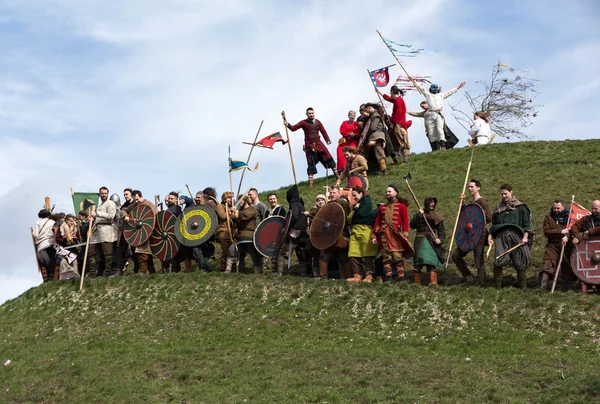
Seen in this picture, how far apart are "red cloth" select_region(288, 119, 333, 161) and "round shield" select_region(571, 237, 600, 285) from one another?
37.1ft

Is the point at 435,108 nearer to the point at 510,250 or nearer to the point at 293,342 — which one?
the point at 510,250

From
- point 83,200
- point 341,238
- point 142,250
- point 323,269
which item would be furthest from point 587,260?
point 83,200

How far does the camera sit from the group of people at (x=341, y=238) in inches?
805

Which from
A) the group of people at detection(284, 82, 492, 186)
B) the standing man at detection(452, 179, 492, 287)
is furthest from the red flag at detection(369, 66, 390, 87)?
the standing man at detection(452, 179, 492, 287)

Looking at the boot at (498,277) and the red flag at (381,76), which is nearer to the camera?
the boot at (498,277)

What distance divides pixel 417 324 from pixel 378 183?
1119 centimetres

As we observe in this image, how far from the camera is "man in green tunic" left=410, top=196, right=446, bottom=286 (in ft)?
69.2

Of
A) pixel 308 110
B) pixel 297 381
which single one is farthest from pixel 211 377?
pixel 308 110

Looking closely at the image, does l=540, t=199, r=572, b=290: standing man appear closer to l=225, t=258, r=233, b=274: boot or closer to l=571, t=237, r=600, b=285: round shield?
l=571, t=237, r=600, b=285: round shield

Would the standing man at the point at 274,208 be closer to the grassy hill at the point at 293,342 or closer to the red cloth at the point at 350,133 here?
the grassy hill at the point at 293,342

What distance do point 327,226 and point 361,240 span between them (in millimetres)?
794

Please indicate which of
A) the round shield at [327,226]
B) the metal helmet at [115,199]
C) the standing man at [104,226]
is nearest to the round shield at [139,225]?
the standing man at [104,226]

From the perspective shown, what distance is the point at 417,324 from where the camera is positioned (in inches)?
773

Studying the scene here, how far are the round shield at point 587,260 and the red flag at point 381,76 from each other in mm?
12883
